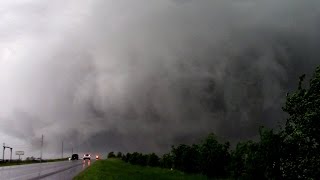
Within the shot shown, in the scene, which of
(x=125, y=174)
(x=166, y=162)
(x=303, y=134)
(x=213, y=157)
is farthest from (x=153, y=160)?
(x=303, y=134)

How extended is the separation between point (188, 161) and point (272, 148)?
4234cm

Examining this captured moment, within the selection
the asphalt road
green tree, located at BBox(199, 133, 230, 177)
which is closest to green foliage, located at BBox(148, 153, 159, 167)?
the asphalt road

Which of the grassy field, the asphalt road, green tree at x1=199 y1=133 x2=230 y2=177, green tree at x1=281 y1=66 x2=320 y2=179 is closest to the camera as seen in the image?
green tree at x1=281 y1=66 x2=320 y2=179

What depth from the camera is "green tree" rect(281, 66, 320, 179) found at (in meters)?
38.3

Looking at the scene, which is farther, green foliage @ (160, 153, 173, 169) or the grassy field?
green foliage @ (160, 153, 173, 169)

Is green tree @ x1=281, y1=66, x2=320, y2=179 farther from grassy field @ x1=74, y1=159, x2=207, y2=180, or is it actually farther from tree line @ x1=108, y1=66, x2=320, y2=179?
grassy field @ x1=74, y1=159, x2=207, y2=180

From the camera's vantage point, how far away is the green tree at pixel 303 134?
126 feet

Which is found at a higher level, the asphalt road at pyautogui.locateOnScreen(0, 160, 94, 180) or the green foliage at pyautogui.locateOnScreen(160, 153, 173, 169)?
the green foliage at pyautogui.locateOnScreen(160, 153, 173, 169)

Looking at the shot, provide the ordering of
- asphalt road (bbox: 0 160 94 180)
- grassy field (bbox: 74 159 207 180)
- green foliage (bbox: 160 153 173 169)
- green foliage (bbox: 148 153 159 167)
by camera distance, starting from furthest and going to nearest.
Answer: green foliage (bbox: 148 153 159 167), green foliage (bbox: 160 153 173 169), asphalt road (bbox: 0 160 94 180), grassy field (bbox: 74 159 207 180)

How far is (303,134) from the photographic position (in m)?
38.7

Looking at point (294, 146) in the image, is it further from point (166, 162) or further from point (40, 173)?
point (166, 162)

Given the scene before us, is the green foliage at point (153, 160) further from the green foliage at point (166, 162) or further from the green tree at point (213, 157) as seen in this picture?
the green tree at point (213, 157)

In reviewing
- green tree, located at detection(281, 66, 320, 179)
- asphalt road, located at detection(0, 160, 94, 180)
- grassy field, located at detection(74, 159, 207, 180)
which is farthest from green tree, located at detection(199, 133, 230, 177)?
green tree, located at detection(281, 66, 320, 179)

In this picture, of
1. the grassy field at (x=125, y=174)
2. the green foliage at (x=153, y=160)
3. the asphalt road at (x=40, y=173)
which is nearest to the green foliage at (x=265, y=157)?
the grassy field at (x=125, y=174)
